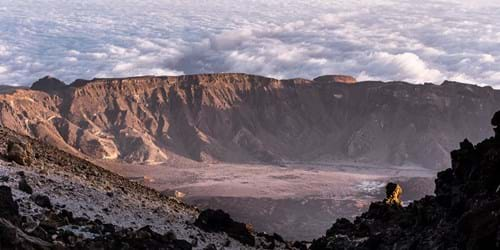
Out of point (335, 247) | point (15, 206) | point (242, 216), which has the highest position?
point (15, 206)

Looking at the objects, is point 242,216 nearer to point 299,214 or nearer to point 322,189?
point 299,214

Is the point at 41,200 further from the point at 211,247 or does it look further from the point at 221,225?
the point at 221,225

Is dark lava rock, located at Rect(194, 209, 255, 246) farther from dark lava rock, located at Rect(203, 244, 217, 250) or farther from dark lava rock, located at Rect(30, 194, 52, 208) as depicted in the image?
dark lava rock, located at Rect(30, 194, 52, 208)

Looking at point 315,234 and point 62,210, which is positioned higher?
point 62,210

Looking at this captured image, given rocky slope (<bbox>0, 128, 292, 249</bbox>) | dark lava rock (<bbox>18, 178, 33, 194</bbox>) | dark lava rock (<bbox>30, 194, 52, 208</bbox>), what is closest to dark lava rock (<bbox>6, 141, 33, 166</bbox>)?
rocky slope (<bbox>0, 128, 292, 249</bbox>)

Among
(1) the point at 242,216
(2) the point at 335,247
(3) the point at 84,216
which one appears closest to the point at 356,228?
(2) the point at 335,247

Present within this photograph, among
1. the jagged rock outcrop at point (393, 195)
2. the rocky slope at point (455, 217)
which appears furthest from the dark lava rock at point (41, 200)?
the jagged rock outcrop at point (393, 195)

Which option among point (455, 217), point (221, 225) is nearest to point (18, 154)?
point (221, 225)
